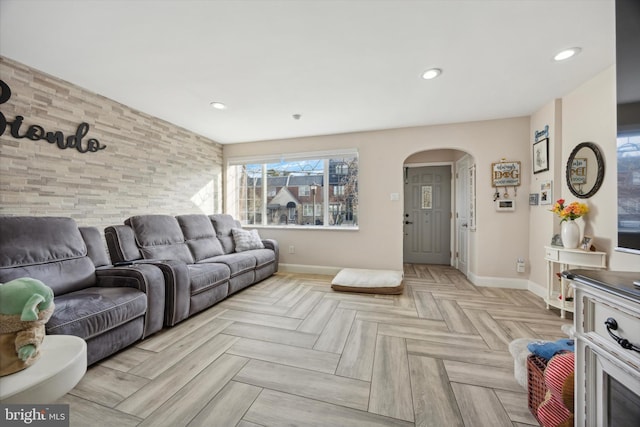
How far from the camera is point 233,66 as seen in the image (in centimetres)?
218

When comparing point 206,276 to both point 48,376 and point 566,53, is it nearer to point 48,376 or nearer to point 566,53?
point 48,376

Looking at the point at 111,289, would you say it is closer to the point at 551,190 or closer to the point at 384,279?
the point at 384,279

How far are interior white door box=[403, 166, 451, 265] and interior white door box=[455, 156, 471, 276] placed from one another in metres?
0.35

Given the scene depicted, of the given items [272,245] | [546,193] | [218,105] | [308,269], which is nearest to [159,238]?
[272,245]

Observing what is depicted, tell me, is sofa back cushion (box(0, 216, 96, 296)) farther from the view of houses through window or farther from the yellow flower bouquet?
the yellow flower bouquet

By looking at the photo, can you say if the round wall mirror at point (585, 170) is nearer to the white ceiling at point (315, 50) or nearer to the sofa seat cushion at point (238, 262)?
the white ceiling at point (315, 50)

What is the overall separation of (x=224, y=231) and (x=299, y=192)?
4.80ft

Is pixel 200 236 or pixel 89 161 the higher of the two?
pixel 89 161

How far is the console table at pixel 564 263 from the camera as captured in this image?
2.24m

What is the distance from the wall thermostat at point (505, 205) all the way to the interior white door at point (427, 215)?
1567 millimetres

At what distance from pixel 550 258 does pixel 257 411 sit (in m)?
3.18

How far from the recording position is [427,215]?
5.15 meters

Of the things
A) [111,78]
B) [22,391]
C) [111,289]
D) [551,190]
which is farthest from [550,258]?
[111,78]

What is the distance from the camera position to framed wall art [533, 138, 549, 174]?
2918mm
